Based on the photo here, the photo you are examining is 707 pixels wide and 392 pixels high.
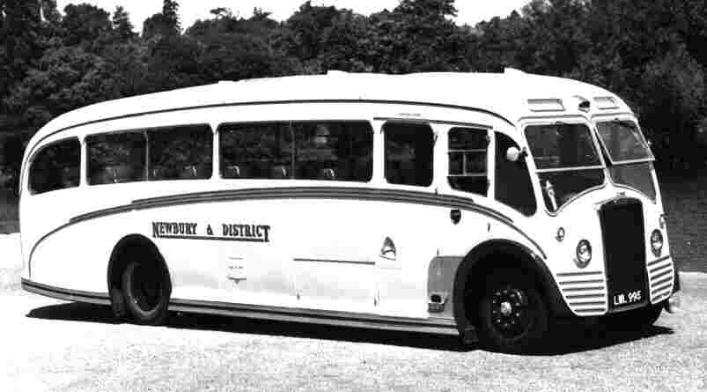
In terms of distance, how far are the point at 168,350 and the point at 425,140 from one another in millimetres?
3295

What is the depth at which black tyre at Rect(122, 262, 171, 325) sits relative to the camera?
14.8m

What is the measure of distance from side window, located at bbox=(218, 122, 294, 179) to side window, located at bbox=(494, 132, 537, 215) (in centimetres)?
266

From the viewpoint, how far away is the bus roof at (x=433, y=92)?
38.7ft

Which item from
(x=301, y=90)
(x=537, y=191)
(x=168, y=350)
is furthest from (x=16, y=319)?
(x=537, y=191)

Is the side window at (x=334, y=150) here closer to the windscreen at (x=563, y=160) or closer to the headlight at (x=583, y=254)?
the windscreen at (x=563, y=160)

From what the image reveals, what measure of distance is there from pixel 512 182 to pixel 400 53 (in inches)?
3485

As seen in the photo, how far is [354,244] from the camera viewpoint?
12805 mm

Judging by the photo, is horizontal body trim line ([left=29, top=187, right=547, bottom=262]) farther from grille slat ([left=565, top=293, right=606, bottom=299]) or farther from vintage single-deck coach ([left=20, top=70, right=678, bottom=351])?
grille slat ([left=565, top=293, right=606, bottom=299])

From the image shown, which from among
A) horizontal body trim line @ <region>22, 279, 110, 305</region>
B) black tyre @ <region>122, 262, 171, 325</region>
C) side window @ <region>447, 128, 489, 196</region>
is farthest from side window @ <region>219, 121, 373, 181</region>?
horizontal body trim line @ <region>22, 279, 110, 305</region>

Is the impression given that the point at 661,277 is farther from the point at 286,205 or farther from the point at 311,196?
the point at 286,205

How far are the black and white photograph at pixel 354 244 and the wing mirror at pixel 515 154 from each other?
0.03 metres

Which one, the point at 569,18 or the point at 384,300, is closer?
the point at 384,300

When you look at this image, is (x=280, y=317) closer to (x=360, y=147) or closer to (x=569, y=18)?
(x=360, y=147)

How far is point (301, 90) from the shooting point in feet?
44.1
